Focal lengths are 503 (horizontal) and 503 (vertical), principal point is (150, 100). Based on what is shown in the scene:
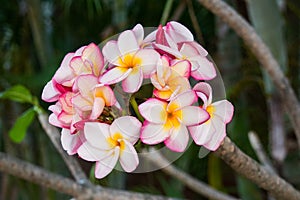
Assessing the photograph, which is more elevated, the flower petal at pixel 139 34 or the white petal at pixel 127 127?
Answer: the flower petal at pixel 139 34

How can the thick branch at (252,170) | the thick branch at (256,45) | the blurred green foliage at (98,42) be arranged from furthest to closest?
the blurred green foliage at (98,42) → the thick branch at (256,45) → the thick branch at (252,170)

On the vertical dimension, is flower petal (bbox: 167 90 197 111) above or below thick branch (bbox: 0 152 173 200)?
above

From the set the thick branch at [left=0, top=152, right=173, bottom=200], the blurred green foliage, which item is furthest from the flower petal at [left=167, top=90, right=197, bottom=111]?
the blurred green foliage

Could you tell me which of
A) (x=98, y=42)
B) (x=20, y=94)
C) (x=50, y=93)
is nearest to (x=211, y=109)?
(x=50, y=93)

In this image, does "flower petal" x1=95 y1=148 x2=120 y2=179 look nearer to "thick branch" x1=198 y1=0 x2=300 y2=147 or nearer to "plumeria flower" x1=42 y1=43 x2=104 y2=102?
"plumeria flower" x1=42 y1=43 x2=104 y2=102

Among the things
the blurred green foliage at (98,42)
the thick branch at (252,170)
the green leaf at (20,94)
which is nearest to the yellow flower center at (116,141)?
the thick branch at (252,170)

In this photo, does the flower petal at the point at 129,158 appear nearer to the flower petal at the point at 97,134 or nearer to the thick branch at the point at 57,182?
the flower petal at the point at 97,134

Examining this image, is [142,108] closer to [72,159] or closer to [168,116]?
[168,116]
